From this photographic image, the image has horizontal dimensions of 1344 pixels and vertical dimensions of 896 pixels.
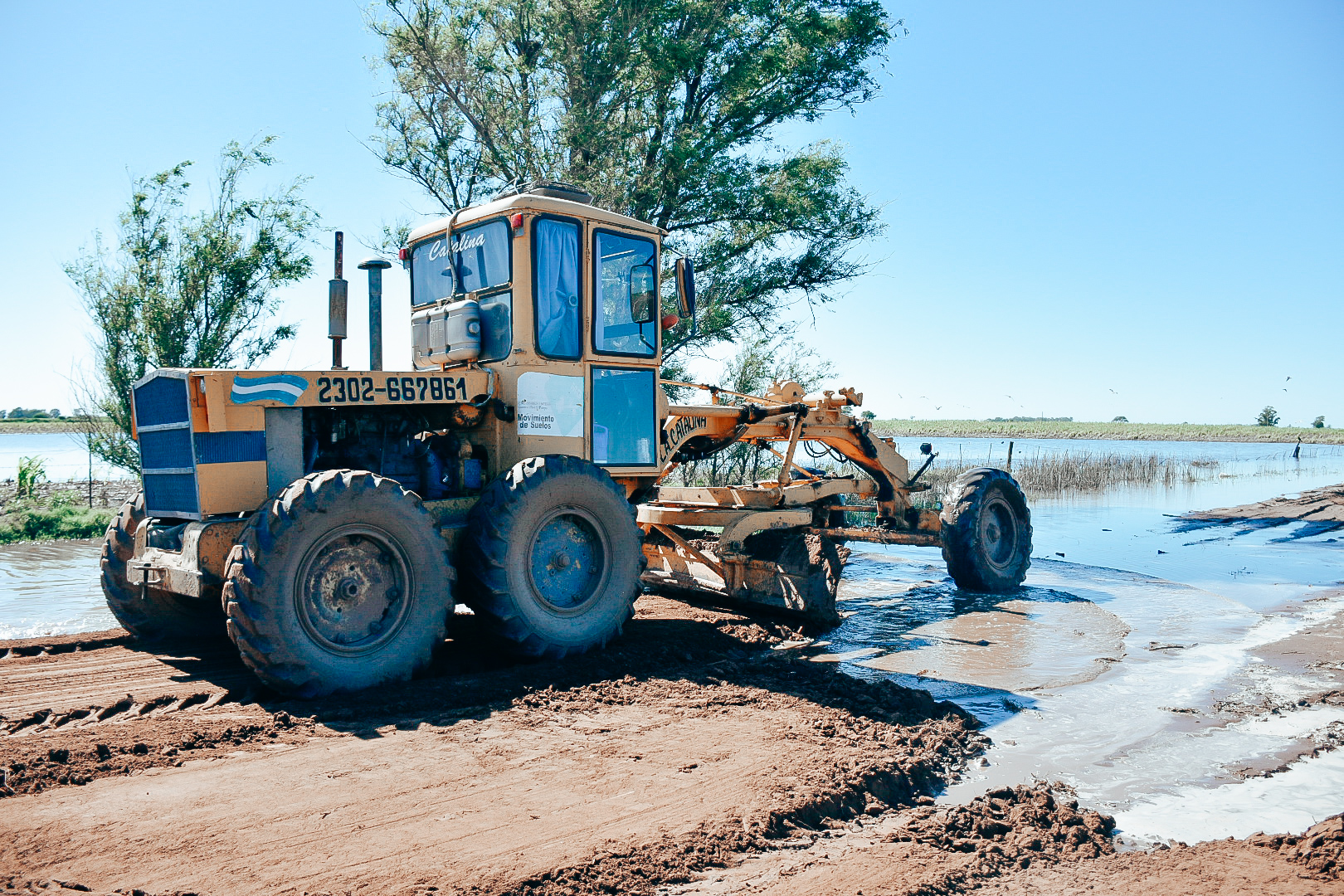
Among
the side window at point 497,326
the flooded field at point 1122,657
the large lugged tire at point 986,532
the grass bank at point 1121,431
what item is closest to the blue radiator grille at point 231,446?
the side window at point 497,326

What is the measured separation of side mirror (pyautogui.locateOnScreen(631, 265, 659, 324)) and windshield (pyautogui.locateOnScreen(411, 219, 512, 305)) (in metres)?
1.02

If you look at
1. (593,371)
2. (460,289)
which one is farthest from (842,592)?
(460,289)

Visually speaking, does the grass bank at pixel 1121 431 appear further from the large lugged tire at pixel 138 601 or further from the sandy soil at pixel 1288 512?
the large lugged tire at pixel 138 601

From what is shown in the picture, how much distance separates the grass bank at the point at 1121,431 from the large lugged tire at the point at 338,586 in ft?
193

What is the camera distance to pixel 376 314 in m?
6.86

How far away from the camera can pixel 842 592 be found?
1037 cm

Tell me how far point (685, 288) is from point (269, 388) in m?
2.91

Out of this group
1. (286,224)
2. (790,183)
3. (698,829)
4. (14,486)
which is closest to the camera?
(698,829)

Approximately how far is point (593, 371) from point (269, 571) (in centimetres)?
292

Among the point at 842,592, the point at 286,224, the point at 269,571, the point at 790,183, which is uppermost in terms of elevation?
the point at 790,183

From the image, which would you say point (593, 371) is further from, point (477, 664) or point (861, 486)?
point (861, 486)

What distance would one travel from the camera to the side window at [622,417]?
285 inches

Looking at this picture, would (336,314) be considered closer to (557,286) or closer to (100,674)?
(557,286)

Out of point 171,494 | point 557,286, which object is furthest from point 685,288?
point 171,494
